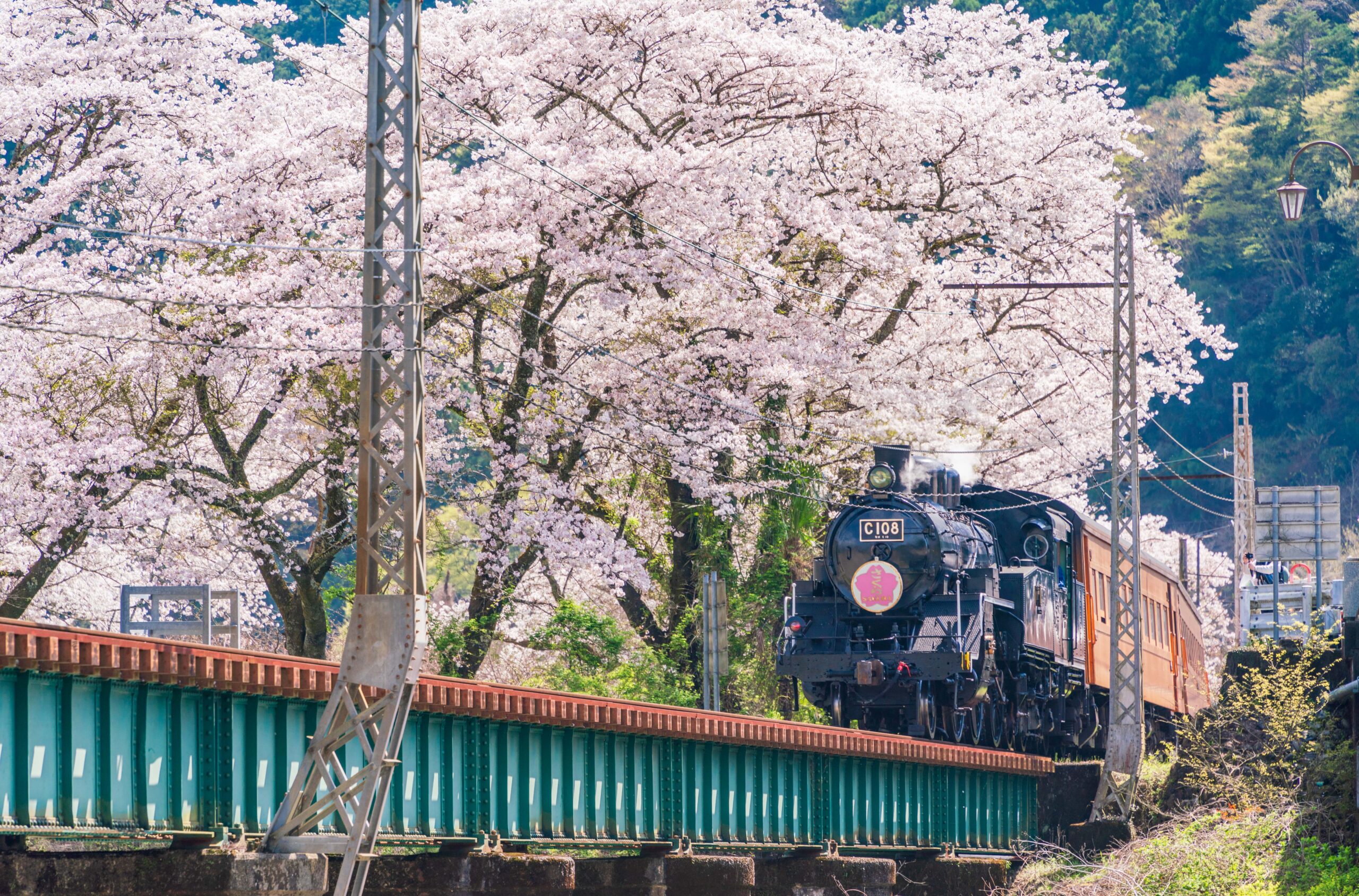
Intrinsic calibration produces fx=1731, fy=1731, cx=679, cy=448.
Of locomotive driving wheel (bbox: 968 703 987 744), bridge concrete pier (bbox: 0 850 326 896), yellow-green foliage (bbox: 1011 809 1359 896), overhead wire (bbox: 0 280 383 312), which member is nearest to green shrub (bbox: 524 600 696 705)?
locomotive driving wheel (bbox: 968 703 987 744)

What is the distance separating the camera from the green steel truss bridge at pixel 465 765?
11867mm

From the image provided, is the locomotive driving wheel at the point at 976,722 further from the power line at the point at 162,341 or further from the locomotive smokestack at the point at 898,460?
the power line at the point at 162,341

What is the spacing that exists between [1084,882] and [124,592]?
544 inches

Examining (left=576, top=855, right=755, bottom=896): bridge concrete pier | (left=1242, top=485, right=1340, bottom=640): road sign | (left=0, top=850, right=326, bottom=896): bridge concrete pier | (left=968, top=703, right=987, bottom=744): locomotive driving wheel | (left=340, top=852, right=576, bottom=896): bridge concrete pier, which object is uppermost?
(left=1242, top=485, right=1340, bottom=640): road sign

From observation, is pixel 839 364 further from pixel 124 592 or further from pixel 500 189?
pixel 124 592

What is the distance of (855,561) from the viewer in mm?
25016

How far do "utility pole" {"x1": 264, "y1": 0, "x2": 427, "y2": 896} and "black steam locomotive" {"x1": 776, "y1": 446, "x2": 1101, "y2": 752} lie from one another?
11.5m

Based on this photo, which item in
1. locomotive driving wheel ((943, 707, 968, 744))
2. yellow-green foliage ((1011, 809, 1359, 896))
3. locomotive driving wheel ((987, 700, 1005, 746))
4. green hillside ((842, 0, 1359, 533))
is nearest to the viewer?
yellow-green foliage ((1011, 809, 1359, 896))

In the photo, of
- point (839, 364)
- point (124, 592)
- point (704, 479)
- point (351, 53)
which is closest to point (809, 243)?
point (839, 364)

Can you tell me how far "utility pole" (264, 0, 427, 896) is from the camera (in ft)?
43.4

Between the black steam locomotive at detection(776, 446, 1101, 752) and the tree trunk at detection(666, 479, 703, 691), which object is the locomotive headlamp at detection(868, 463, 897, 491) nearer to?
the black steam locomotive at detection(776, 446, 1101, 752)

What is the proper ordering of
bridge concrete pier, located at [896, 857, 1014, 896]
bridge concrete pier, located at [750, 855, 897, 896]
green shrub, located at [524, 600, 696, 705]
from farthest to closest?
green shrub, located at [524, 600, 696, 705], bridge concrete pier, located at [896, 857, 1014, 896], bridge concrete pier, located at [750, 855, 897, 896]

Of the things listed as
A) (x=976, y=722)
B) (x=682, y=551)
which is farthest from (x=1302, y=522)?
(x=682, y=551)

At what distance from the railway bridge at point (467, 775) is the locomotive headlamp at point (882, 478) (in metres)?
4.01
